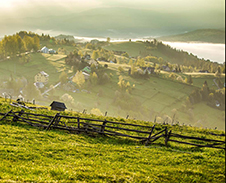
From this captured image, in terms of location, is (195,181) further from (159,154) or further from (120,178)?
(120,178)

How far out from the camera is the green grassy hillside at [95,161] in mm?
12383

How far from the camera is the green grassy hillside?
12383mm

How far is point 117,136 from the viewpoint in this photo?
25.8 meters

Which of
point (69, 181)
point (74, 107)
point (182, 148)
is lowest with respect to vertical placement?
point (74, 107)

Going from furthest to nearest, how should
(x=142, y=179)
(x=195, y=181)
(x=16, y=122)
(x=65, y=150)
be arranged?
(x=16, y=122) < (x=65, y=150) < (x=195, y=181) < (x=142, y=179)

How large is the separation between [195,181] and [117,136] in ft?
38.8

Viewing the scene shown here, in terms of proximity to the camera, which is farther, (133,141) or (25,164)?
(133,141)

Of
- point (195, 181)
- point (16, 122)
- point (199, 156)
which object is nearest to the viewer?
point (195, 181)

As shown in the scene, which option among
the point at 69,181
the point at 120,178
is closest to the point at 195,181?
the point at 120,178

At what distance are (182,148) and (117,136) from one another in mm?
8323

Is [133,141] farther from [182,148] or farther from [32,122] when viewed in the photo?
[32,122]

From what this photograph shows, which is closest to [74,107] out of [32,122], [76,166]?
[32,122]

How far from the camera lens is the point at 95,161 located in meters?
16.2

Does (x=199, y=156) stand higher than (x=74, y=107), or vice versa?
(x=199, y=156)
